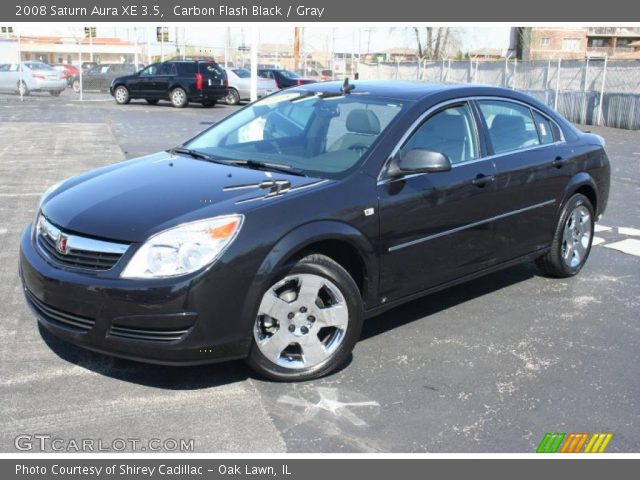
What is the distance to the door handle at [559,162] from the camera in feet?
18.7

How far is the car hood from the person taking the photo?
371 centimetres

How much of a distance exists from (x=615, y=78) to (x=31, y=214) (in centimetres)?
2065

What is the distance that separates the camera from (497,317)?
17.0ft

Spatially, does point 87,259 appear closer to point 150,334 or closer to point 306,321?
point 150,334

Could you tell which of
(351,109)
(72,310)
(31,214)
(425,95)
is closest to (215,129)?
(351,109)

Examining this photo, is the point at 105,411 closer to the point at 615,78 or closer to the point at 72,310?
the point at 72,310

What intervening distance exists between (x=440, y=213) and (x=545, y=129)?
1.75 meters

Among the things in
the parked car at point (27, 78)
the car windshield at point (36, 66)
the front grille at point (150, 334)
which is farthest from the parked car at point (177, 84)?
the front grille at point (150, 334)

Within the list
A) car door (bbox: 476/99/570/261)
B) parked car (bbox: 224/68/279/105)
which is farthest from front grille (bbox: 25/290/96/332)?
parked car (bbox: 224/68/279/105)

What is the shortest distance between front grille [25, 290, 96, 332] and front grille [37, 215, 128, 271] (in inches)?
10.2

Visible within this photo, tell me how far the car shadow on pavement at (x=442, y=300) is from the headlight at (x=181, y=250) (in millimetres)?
1482

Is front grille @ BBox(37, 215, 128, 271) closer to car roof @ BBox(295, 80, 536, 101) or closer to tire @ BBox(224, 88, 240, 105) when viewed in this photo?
car roof @ BBox(295, 80, 536, 101)

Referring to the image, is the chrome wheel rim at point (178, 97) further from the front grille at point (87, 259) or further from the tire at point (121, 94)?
the front grille at point (87, 259)

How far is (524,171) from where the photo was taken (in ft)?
17.6
